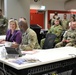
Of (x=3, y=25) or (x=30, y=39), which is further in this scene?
(x=3, y=25)

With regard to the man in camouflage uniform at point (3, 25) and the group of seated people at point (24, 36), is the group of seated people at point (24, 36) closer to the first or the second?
the group of seated people at point (24, 36)

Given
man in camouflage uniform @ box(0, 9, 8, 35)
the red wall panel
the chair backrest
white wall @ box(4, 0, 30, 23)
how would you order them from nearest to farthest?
the chair backrest → man in camouflage uniform @ box(0, 9, 8, 35) → white wall @ box(4, 0, 30, 23) → the red wall panel

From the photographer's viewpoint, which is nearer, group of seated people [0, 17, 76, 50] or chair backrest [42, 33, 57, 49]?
group of seated people [0, 17, 76, 50]

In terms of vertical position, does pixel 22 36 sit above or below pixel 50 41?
above

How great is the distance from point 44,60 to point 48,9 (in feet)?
29.4

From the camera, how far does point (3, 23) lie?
644 cm

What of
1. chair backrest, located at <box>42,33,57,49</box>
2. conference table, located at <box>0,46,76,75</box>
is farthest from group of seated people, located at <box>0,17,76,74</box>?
conference table, located at <box>0,46,76,75</box>

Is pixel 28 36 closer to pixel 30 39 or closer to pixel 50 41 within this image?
pixel 30 39

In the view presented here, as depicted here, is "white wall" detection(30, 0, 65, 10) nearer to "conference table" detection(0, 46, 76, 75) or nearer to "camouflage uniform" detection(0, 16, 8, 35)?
"camouflage uniform" detection(0, 16, 8, 35)

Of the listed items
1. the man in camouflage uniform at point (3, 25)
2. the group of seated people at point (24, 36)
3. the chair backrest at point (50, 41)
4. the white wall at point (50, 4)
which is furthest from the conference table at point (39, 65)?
the white wall at point (50, 4)

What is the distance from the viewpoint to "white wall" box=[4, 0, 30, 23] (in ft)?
21.7

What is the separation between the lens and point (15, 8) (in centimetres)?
675

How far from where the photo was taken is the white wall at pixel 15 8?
6.63 metres

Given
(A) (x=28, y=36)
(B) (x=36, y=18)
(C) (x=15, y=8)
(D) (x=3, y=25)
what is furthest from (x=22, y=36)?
(B) (x=36, y=18)
